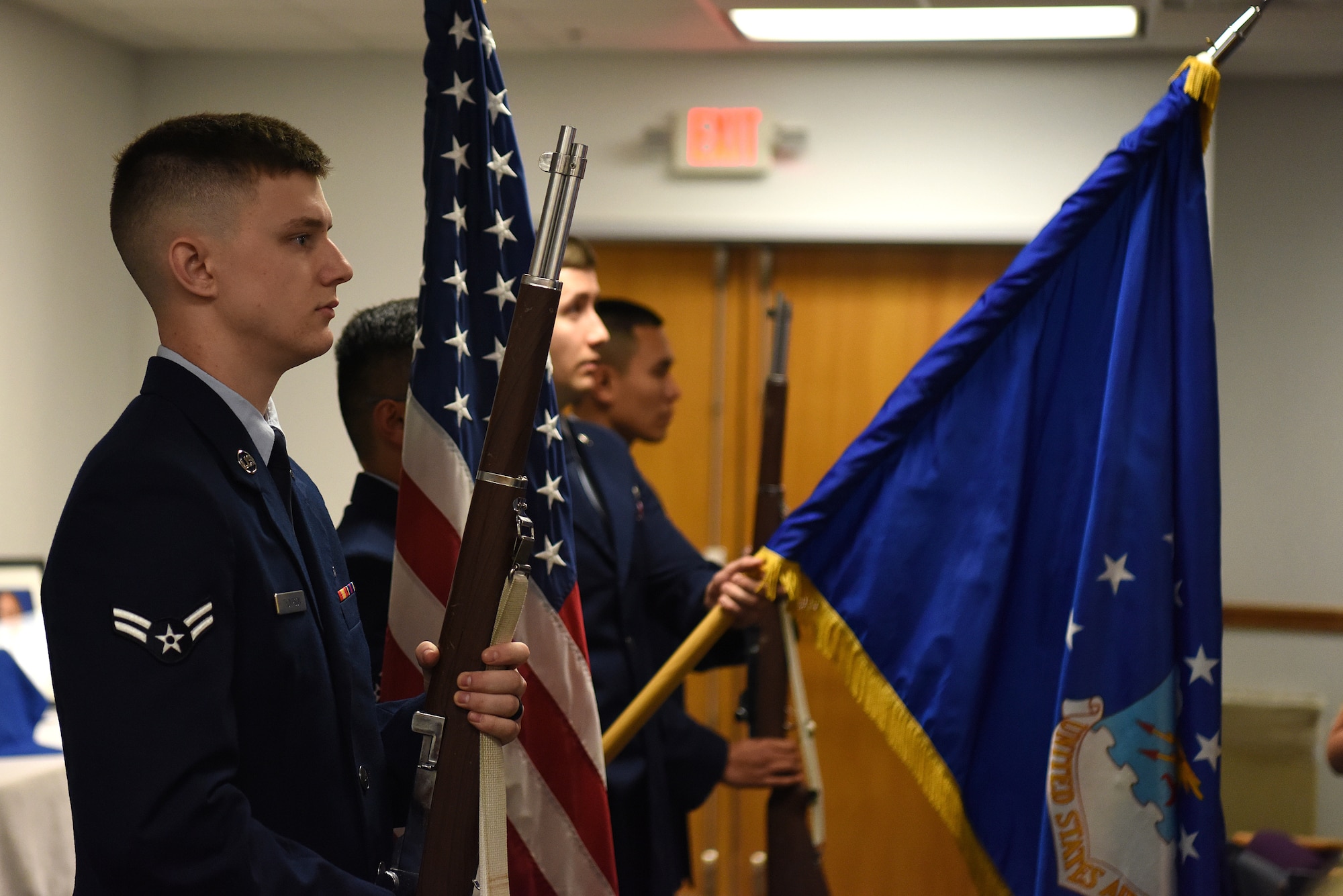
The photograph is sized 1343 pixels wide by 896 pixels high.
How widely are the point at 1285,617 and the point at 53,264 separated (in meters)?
4.41

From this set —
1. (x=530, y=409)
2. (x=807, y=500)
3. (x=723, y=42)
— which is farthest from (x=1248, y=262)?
(x=530, y=409)

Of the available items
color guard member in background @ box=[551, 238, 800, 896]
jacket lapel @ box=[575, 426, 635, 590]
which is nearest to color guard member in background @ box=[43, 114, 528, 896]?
color guard member in background @ box=[551, 238, 800, 896]

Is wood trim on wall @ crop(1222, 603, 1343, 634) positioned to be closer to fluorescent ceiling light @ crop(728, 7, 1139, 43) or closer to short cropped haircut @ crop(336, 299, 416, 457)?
fluorescent ceiling light @ crop(728, 7, 1139, 43)

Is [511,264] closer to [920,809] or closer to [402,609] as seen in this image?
[402,609]

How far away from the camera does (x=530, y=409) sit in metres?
1.17

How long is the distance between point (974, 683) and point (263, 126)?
3.82 ft

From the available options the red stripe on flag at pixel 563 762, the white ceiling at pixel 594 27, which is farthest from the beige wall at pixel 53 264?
the red stripe on flag at pixel 563 762

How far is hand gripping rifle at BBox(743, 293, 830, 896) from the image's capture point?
2348 mm

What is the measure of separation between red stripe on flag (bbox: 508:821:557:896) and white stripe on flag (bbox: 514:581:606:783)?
5.4 inches

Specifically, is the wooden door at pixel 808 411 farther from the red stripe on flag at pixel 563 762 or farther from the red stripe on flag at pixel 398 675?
the red stripe on flag at pixel 398 675

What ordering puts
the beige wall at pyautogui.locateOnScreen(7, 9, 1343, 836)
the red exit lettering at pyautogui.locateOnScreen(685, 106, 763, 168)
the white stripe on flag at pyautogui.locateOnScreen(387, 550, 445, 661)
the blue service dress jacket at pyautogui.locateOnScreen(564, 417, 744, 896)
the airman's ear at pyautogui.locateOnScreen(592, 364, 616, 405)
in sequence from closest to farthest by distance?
the white stripe on flag at pyautogui.locateOnScreen(387, 550, 445, 661) < the blue service dress jacket at pyautogui.locateOnScreen(564, 417, 744, 896) < the airman's ear at pyautogui.locateOnScreen(592, 364, 616, 405) < the beige wall at pyautogui.locateOnScreen(7, 9, 1343, 836) < the red exit lettering at pyautogui.locateOnScreen(685, 106, 763, 168)

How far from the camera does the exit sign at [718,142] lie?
4.17 metres

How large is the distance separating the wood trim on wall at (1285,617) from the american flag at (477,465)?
339 cm

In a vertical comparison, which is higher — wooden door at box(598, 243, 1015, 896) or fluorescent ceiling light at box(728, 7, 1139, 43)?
fluorescent ceiling light at box(728, 7, 1139, 43)
